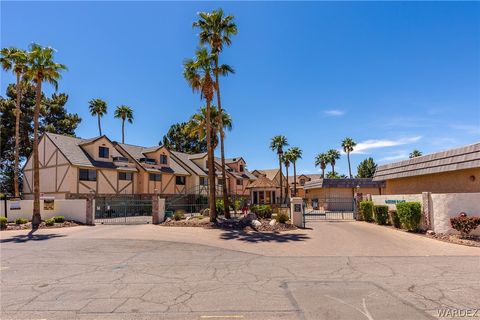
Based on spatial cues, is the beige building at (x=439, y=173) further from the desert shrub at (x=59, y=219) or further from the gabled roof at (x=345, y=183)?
the desert shrub at (x=59, y=219)

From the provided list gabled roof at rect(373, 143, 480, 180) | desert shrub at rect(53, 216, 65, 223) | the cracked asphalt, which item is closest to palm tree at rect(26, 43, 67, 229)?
desert shrub at rect(53, 216, 65, 223)

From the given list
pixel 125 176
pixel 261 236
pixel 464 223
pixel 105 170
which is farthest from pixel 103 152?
pixel 464 223

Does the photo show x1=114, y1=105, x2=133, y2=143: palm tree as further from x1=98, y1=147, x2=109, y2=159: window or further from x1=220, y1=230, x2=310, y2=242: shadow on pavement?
x1=220, y1=230, x2=310, y2=242: shadow on pavement

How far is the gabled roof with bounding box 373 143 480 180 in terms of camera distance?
18109mm

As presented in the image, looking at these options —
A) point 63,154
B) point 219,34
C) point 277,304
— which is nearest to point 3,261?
point 277,304

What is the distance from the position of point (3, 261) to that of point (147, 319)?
30.2 feet

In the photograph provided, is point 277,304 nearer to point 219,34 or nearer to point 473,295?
point 473,295

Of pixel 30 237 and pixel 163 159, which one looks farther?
pixel 163 159

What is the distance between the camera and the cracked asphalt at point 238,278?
23.3 feet

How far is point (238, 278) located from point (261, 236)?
888 cm

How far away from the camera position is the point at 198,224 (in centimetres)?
2338

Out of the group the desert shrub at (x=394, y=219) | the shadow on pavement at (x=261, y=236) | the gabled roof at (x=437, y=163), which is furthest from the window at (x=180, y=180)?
the desert shrub at (x=394, y=219)

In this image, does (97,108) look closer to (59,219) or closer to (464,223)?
(59,219)

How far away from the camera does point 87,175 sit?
3616 cm
